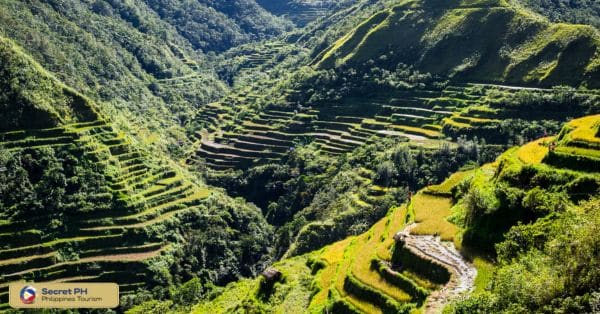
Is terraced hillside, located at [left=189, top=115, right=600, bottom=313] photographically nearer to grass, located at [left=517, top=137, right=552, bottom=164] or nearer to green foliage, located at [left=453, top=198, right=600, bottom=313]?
grass, located at [left=517, top=137, right=552, bottom=164]

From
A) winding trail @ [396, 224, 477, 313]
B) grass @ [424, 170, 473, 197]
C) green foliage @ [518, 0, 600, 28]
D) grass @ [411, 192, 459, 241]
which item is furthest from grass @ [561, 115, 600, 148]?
green foliage @ [518, 0, 600, 28]

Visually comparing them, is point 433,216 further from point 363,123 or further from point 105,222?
point 363,123

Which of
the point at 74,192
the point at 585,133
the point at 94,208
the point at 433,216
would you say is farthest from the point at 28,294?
the point at 74,192

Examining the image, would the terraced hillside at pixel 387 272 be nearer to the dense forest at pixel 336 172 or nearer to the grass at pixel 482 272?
the dense forest at pixel 336 172

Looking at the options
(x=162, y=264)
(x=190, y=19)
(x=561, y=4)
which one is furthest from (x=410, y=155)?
(x=190, y=19)

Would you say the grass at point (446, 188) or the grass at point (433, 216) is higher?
the grass at point (446, 188)

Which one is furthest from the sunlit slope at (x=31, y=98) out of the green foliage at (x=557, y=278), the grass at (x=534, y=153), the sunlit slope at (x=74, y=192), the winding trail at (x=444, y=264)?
the green foliage at (x=557, y=278)

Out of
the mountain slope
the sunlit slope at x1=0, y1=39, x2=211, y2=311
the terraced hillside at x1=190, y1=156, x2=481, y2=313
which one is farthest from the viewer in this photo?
the mountain slope
